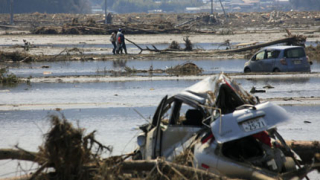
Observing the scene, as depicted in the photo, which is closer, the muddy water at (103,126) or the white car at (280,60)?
the muddy water at (103,126)

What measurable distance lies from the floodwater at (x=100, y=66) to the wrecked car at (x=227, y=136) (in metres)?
18.4

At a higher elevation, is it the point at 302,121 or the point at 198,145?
the point at 198,145

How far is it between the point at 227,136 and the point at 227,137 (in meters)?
0.02

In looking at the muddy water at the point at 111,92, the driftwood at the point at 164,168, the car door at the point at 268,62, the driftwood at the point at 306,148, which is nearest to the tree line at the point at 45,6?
the car door at the point at 268,62

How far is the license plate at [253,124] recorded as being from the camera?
277 inches

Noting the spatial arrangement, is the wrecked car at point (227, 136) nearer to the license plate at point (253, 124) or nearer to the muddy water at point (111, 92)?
the license plate at point (253, 124)

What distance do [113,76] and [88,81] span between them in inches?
75.2

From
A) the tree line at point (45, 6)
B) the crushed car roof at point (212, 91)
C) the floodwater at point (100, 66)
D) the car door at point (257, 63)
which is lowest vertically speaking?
the floodwater at point (100, 66)

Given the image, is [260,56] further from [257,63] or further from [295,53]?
[295,53]

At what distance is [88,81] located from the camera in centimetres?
2503

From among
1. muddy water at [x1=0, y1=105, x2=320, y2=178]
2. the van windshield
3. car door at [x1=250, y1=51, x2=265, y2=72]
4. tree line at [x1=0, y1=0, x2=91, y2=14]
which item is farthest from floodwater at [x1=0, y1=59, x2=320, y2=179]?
tree line at [x1=0, y1=0, x2=91, y2=14]

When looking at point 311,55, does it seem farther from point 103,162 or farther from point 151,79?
point 103,162

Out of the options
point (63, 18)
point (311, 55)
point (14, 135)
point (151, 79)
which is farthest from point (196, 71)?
point (63, 18)

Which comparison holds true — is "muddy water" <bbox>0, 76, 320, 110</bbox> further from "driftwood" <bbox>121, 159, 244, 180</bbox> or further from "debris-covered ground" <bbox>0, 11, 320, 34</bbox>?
"debris-covered ground" <bbox>0, 11, 320, 34</bbox>
